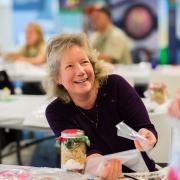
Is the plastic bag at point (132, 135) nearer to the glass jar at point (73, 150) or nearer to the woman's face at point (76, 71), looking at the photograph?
the glass jar at point (73, 150)

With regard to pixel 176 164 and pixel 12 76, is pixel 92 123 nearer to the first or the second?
pixel 176 164

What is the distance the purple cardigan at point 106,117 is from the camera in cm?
174

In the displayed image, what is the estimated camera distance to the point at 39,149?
3.96 metres

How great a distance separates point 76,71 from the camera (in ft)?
5.51

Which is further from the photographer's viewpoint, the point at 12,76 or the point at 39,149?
the point at 12,76

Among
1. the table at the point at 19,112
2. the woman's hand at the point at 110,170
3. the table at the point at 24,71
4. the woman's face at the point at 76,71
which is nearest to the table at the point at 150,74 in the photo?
the table at the point at 19,112

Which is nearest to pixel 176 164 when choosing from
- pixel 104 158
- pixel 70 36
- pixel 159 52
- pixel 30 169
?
pixel 104 158

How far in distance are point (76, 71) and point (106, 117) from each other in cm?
26

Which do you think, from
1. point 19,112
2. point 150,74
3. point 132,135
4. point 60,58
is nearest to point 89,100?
point 60,58

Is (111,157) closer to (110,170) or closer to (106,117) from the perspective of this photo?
(110,170)

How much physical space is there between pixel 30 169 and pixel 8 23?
592 centimetres

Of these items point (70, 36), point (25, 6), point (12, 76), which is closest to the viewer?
point (70, 36)

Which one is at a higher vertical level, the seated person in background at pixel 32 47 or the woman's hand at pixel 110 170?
the seated person in background at pixel 32 47

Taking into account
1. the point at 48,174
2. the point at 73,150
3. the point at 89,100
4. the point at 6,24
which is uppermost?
the point at 6,24
